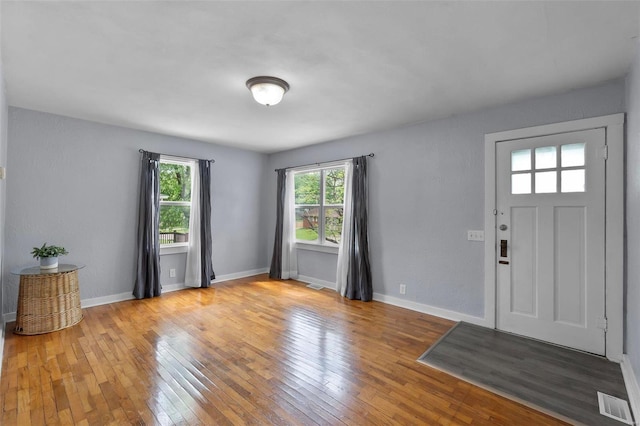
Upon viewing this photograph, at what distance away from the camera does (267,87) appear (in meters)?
2.55

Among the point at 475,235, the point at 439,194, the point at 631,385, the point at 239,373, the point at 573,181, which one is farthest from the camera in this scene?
the point at 439,194

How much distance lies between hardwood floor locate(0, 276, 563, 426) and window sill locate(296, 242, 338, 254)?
4.55 feet

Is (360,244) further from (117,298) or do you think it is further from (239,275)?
(117,298)

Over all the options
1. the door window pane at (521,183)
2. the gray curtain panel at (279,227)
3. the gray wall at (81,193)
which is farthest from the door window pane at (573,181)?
the gray wall at (81,193)

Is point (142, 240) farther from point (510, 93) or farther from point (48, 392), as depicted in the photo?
point (510, 93)

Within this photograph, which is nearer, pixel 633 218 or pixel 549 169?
pixel 633 218

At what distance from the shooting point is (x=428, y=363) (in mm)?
2465

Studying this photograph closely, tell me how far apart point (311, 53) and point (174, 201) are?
358 cm

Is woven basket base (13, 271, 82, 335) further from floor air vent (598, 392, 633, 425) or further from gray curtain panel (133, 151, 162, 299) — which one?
floor air vent (598, 392, 633, 425)

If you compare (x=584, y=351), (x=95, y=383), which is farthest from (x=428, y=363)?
(x=95, y=383)

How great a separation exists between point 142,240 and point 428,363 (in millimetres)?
3922

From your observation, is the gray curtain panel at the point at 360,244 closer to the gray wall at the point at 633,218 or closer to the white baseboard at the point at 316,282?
the white baseboard at the point at 316,282

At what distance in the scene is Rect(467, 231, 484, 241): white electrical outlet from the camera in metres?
3.27

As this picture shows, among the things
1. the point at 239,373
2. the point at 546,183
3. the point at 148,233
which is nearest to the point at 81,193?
the point at 148,233
